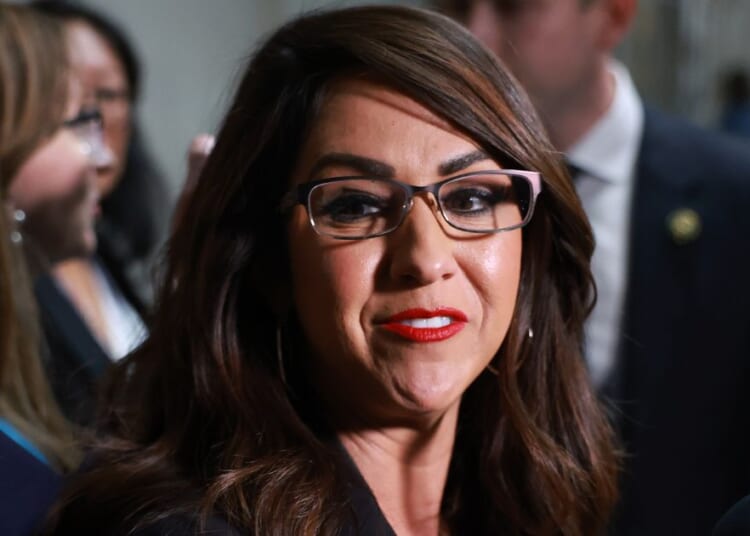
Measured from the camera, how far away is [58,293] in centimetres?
218

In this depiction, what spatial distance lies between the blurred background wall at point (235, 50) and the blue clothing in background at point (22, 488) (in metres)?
2.33

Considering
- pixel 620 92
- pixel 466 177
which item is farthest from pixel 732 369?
pixel 466 177

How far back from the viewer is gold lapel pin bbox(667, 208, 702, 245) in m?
2.02

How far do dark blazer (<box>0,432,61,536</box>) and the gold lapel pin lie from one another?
1.15 m

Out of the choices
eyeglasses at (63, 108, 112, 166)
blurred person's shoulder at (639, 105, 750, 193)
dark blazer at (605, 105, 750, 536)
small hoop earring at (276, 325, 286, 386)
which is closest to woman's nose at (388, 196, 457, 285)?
small hoop earring at (276, 325, 286, 386)

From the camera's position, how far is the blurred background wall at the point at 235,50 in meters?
3.79

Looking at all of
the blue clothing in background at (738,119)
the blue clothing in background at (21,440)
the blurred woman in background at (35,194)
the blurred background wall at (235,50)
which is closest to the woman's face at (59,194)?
the blurred woman in background at (35,194)

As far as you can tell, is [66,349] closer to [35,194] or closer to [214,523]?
[35,194]

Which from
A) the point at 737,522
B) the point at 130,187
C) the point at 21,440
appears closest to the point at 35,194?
the point at 21,440

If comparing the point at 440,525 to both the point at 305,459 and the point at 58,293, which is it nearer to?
the point at 305,459

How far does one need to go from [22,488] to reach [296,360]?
13.9 inches

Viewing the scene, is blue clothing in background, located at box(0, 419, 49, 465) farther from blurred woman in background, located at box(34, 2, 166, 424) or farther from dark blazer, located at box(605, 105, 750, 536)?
dark blazer, located at box(605, 105, 750, 536)

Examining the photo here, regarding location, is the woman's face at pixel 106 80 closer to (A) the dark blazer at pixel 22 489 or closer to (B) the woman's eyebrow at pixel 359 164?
(A) the dark blazer at pixel 22 489

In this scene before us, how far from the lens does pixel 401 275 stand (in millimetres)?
1213
